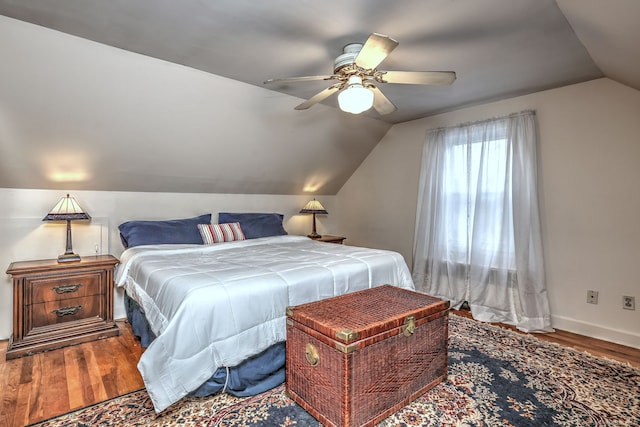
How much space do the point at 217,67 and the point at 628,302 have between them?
3760mm

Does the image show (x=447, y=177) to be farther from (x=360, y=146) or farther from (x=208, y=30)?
(x=208, y=30)

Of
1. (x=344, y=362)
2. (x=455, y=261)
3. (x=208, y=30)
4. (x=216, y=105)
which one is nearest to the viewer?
(x=344, y=362)

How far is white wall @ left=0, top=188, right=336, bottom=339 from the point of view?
2.82m

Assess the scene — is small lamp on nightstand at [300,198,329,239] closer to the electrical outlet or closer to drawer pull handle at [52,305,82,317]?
drawer pull handle at [52,305,82,317]

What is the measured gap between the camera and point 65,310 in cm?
272

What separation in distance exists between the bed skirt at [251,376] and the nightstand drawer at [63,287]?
1642 mm

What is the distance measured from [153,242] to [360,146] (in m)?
2.76

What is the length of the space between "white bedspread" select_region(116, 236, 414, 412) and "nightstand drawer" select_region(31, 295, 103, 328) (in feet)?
1.09

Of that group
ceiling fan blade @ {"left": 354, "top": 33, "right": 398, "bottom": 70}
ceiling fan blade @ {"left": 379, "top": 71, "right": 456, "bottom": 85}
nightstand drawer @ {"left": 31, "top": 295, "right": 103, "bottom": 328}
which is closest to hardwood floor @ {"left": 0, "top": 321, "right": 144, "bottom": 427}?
nightstand drawer @ {"left": 31, "top": 295, "right": 103, "bottom": 328}

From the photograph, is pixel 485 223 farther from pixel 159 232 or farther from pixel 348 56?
pixel 159 232

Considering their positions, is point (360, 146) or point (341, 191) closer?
point (360, 146)

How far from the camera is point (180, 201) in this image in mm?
3789

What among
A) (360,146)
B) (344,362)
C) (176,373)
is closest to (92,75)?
(176,373)

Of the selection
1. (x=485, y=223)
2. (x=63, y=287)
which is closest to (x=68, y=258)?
(x=63, y=287)
